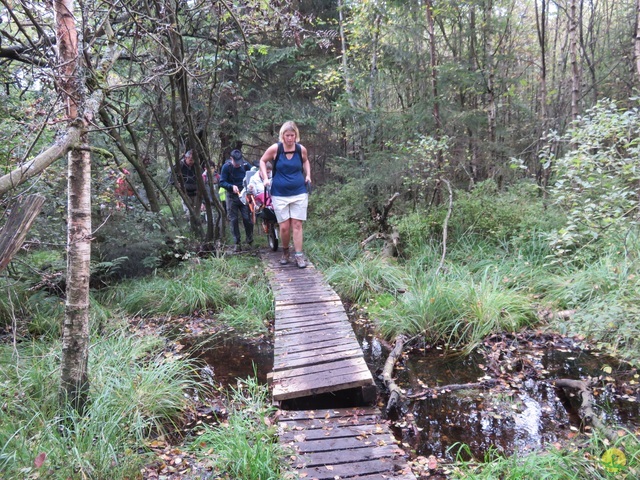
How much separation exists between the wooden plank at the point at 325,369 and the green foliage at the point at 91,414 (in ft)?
2.95

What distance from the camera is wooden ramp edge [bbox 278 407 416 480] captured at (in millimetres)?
2514

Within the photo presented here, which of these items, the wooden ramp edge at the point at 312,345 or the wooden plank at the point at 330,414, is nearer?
the wooden plank at the point at 330,414

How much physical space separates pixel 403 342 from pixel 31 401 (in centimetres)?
360

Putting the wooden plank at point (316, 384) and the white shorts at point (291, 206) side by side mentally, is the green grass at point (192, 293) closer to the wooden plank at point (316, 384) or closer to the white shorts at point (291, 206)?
the white shorts at point (291, 206)

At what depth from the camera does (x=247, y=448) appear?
2.57 metres

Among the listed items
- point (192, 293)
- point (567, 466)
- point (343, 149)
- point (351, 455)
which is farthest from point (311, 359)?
point (343, 149)

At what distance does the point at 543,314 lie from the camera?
5.12 metres

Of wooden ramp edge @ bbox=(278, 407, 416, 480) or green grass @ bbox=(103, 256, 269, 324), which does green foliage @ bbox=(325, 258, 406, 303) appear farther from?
wooden ramp edge @ bbox=(278, 407, 416, 480)

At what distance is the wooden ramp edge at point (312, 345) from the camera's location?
3.45 m

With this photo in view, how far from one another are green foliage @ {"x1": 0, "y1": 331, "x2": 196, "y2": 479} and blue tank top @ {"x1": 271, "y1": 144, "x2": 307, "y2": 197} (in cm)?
297

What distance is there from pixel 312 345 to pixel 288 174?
2822 millimetres

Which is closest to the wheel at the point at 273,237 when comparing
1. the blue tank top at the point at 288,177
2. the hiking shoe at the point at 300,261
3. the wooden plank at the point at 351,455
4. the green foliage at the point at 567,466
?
the hiking shoe at the point at 300,261

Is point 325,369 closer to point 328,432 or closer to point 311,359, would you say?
point 311,359

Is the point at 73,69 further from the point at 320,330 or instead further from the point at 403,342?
the point at 403,342
